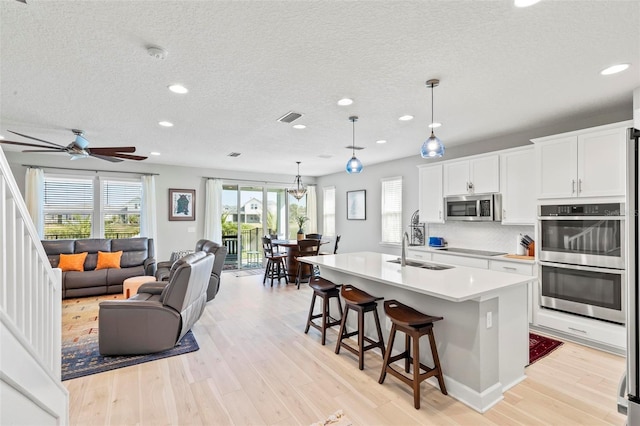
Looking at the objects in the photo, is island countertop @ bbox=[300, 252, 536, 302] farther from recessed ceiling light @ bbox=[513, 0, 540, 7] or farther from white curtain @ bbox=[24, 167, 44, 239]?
white curtain @ bbox=[24, 167, 44, 239]

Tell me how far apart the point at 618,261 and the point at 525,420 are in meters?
2.10

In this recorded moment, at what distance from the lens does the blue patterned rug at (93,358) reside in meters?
→ 2.91

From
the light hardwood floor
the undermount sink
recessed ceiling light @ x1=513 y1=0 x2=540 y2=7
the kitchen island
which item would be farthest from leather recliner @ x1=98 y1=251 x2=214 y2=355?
recessed ceiling light @ x1=513 y1=0 x2=540 y2=7

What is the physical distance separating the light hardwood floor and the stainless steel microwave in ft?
6.09

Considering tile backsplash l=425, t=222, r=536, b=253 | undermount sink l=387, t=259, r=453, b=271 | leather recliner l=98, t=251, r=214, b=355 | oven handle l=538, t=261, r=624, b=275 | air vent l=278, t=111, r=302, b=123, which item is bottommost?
leather recliner l=98, t=251, r=214, b=355

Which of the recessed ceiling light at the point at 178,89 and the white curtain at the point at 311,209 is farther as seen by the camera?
the white curtain at the point at 311,209

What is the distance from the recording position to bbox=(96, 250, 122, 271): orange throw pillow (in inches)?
225

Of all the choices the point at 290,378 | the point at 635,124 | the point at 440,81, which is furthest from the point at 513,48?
the point at 290,378

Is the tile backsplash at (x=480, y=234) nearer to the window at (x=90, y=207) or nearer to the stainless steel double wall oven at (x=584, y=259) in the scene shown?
the stainless steel double wall oven at (x=584, y=259)

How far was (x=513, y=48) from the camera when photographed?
2.24 meters

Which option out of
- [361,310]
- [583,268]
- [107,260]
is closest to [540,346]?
[583,268]

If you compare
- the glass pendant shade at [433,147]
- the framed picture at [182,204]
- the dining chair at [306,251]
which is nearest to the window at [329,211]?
the dining chair at [306,251]

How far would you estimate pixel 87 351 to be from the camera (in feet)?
10.9

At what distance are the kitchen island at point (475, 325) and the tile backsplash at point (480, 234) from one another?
81.8 inches
